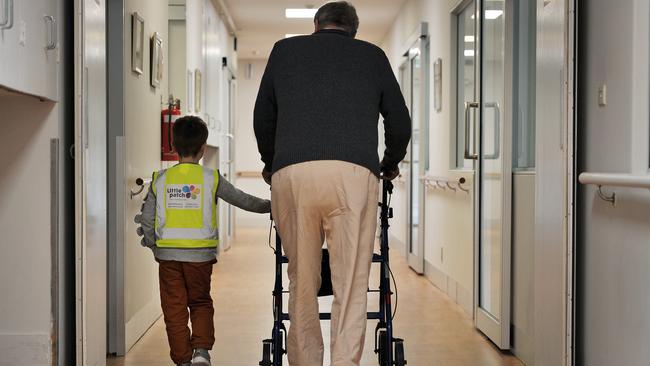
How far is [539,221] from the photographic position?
137 inches

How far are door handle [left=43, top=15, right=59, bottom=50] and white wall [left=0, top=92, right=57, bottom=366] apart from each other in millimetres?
265

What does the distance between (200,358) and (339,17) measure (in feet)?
5.13

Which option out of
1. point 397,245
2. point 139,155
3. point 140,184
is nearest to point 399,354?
point 140,184

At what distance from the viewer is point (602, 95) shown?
9.85 ft

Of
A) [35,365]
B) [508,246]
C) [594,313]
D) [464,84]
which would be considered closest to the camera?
[594,313]

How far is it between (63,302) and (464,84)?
3.66 m

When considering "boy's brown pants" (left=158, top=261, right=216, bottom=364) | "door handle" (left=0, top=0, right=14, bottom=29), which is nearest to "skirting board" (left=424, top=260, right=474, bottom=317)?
"boy's brown pants" (left=158, top=261, right=216, bottom=364)

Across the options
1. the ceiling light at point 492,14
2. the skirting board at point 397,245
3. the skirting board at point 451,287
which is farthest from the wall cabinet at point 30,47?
the skirting board at point 397,245

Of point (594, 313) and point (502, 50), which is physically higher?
point (502, 50)

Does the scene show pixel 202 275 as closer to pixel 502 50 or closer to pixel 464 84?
pixel 502 50

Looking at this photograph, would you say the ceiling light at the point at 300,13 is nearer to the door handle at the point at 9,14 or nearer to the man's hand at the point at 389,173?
the man's hand at the point at 389,173

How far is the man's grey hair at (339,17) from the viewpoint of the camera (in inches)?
114

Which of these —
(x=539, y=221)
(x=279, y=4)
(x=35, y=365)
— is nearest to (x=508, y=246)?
(x=539, y=221)

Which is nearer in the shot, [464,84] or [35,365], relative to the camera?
[35,365]
